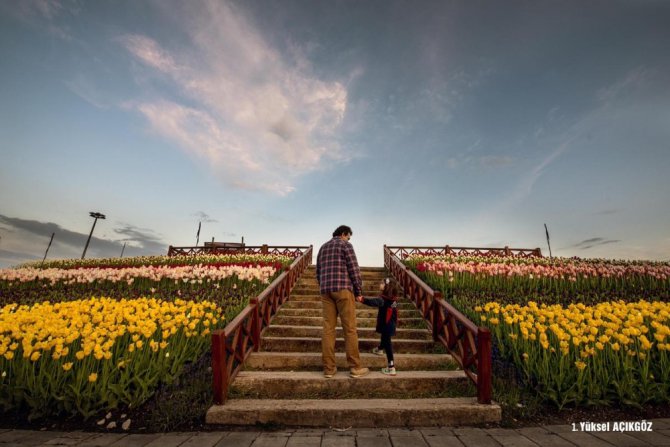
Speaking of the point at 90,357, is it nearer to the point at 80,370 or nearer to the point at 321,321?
the point at 80,370

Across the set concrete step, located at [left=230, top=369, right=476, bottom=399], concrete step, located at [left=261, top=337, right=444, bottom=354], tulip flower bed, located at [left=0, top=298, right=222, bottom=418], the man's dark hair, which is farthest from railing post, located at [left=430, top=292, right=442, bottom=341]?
tulip flower bed, located at [left=0, top=298, right=222, bottom=418]

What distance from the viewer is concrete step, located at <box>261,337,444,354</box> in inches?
223

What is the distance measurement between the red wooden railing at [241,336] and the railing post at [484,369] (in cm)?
345

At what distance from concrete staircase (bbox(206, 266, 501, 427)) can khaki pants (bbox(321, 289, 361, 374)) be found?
0.76ft

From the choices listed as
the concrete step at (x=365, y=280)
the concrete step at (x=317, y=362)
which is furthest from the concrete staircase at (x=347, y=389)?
the concrete step at (x=365, y=280)

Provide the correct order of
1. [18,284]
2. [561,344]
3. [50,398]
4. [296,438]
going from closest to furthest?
1. [296,438]
2. [50,398]
3. [561,344]
4. [18,284]

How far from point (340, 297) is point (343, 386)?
1277mm

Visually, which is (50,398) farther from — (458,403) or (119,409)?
(458,403)

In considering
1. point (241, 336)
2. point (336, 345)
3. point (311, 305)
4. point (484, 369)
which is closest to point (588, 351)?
point (484, 369)

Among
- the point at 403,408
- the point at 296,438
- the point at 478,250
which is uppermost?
the point at 478,250

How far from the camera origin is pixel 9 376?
402cm

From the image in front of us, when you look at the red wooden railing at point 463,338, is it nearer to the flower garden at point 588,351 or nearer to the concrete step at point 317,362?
the concrete step at point 317,362

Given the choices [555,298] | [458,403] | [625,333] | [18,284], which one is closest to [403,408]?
[458,403]

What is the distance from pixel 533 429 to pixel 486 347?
99cm
